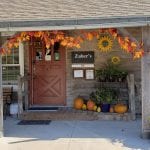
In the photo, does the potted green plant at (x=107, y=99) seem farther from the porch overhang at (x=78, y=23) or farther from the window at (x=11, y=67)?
the porch overhang at (x=78, y=23)

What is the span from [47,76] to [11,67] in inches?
43.1

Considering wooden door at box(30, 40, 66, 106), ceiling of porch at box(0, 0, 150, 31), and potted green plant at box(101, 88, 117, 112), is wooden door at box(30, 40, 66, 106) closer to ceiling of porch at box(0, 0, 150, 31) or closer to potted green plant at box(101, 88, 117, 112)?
potted green plant at box(101, 88, 117, 112)

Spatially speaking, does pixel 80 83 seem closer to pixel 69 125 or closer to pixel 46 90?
pixel 46 90

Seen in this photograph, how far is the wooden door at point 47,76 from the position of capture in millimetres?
12352

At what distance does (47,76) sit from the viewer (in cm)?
1242

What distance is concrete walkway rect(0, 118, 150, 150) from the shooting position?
8.66m

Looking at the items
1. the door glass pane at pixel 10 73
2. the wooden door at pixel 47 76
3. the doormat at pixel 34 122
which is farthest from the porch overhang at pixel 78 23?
the door glass pane at pixel 10 73

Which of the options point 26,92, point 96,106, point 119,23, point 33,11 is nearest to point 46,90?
point 26,92

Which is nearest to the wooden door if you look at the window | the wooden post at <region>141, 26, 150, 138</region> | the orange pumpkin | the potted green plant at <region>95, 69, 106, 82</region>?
the window

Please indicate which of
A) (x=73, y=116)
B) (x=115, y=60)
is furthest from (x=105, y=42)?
(x=73, y=116)

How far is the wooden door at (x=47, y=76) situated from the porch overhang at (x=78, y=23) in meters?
3.89

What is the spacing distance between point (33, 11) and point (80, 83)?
373 cm

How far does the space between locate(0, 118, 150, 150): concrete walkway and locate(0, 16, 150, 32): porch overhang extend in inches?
95.1

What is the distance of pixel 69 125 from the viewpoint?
10.6 m
